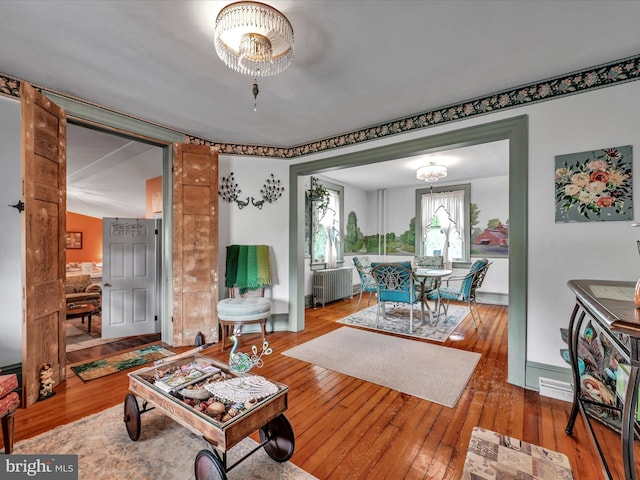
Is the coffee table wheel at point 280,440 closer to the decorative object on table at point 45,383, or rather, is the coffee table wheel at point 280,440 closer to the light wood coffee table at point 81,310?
the decorative object on table at point 45,383

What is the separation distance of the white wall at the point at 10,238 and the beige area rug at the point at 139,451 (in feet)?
3.81

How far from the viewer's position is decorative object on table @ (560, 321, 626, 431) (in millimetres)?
1822

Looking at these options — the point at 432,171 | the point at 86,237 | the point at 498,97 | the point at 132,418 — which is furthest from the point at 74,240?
the point at 498,97

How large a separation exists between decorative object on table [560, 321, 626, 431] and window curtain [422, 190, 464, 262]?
480cm

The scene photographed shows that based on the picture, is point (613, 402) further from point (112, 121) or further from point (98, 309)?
point (98, 309)

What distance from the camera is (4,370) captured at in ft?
8.21

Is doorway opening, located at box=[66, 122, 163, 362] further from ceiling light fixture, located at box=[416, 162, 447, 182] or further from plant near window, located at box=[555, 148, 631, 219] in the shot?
plant near window, located at box=[555, 148, 631, 219]

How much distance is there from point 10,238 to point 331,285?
479 centimetres

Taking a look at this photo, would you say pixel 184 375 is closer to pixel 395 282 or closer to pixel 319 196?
pixel 395 282

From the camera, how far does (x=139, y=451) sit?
70.7 inches

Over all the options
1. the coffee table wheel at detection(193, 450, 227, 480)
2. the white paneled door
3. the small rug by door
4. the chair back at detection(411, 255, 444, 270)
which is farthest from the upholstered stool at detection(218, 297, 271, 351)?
the chair back at detection(411, 255, 444, 270)

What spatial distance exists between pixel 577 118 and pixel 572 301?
1576 mm

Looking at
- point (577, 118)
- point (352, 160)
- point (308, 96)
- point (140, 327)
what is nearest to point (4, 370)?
point (140, 327)

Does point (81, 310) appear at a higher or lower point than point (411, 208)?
lower
